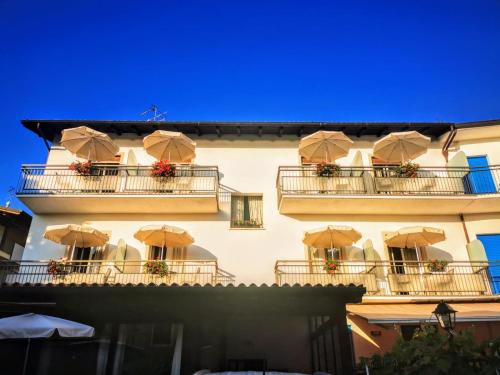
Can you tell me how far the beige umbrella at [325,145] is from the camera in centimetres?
1505

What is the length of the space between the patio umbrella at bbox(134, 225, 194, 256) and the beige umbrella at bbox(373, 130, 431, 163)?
8.65m

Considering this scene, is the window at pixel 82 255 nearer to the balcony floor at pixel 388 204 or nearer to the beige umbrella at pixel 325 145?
the balcony floor at pixel 388 204

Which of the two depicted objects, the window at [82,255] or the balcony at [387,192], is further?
the balcony at [387,192]

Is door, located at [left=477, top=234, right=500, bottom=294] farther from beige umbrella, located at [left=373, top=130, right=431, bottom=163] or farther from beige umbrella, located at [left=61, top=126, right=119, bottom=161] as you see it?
beige umbrella, located at [left=61, top=126, right=119, bottom=161]

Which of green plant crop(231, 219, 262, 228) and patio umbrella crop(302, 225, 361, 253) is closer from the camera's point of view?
patio umbrella crop(302, 225, 361, 253)

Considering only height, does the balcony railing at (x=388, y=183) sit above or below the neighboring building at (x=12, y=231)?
above

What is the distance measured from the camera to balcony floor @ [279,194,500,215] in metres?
14.3

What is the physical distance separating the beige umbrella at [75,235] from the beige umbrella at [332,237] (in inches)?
299

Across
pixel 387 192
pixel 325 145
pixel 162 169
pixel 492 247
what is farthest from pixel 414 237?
pixel 162 169

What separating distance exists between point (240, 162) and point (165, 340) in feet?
30.5

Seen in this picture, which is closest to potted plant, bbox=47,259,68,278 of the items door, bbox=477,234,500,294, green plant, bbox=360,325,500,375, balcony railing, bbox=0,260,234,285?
balcony railing, bbox=0,260,234,285

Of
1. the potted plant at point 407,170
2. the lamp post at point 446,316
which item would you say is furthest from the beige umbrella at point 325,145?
the lamp post at point 446,316

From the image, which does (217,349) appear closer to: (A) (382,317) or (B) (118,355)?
(B) (118,355)

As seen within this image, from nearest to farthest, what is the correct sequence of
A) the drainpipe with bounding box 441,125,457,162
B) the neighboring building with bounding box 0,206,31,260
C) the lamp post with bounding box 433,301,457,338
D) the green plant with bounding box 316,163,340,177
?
the lamp post with bounding box 433,301,457,338
the green plant with bounding box 316,163,340,177
the drainpipe with bounding box 441,125,457,162
the neighboring building with bounding box 0,206,31,260
